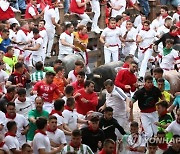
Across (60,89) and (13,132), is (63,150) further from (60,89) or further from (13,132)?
(60,89)

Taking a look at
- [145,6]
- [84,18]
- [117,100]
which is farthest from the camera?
[145,6]

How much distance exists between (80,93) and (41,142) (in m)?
2.38

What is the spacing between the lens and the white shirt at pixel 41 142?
1238 centimetres

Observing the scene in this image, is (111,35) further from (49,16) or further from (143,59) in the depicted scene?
(49,16)

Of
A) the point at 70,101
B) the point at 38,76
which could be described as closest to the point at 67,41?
the point at 38,76

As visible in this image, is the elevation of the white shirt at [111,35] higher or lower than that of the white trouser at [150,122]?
higher

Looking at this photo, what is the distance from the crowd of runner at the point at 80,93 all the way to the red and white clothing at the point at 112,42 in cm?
3

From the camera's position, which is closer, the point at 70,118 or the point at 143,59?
the point at 70,118

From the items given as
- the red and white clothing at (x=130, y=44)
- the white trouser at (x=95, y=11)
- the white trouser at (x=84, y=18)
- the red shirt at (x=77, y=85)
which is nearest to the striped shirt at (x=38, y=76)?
the red shirt at (x=77, y=85)

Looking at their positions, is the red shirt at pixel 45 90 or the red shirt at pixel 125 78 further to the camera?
the red shirt at pixel 125 78

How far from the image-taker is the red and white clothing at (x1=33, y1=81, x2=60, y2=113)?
47.7ft

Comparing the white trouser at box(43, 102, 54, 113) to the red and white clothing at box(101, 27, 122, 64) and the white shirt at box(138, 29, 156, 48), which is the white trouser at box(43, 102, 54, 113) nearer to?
the red and white clothing at box(101, 27, 122, 64)

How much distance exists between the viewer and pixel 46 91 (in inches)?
573

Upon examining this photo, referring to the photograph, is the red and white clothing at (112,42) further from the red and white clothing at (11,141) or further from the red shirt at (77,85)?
the red and white clothing at (11,141)
